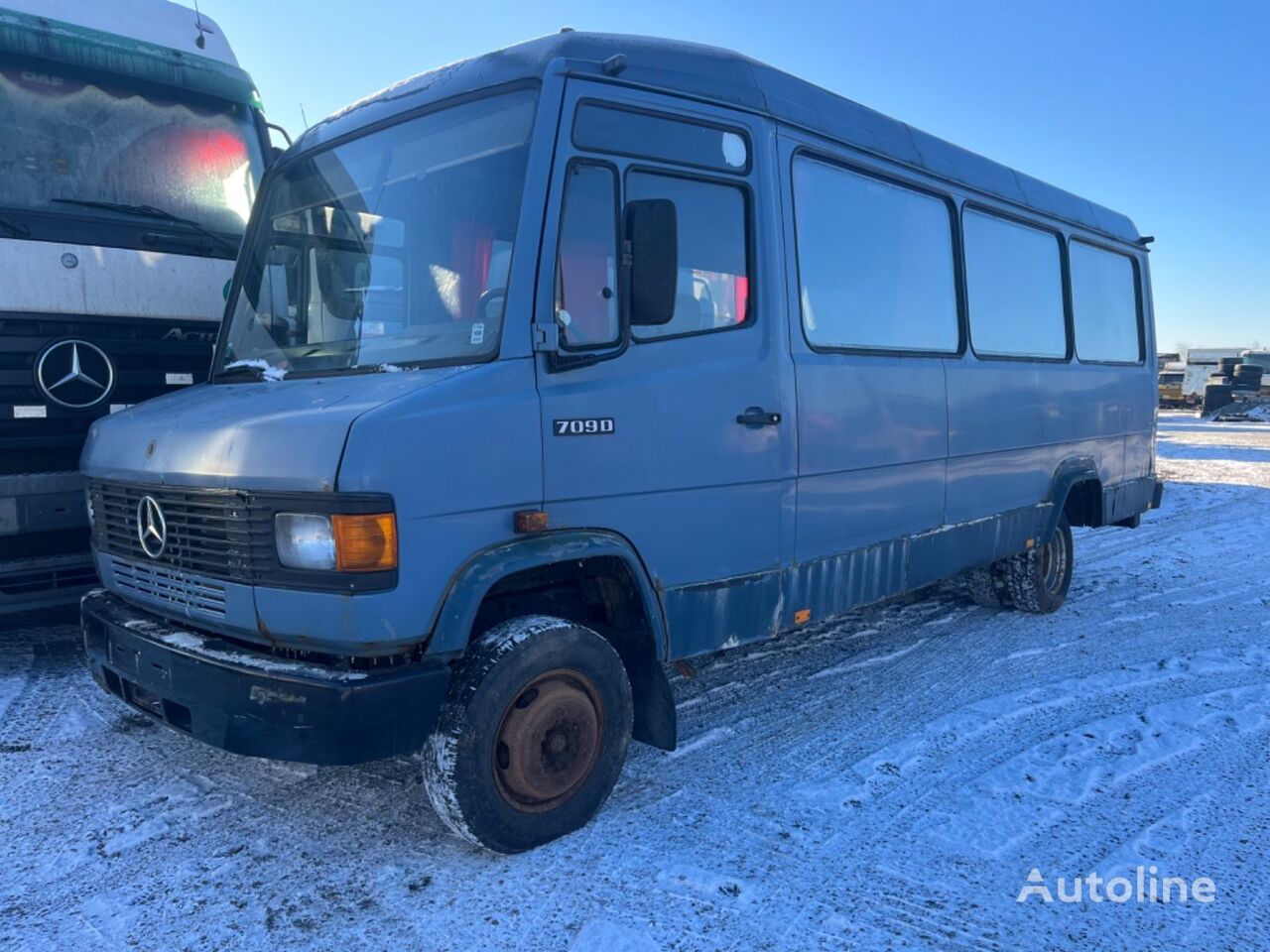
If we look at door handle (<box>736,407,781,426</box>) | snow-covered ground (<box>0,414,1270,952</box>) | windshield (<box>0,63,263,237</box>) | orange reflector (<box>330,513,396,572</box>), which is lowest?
snow-covered ground (<box>0,414,1270,952</box>)

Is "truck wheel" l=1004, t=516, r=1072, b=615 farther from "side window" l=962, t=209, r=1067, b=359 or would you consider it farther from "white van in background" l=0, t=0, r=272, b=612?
"white van in background" l=0, t=0, r=272, b=612

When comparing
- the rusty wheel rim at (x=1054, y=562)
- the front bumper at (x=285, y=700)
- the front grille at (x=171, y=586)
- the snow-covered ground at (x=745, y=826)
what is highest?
the front grille at (x=171, y=586)

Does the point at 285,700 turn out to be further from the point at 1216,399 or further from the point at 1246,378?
the point at 1246,378

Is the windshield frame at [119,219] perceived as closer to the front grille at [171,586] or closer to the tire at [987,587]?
the front grille at [171,586]

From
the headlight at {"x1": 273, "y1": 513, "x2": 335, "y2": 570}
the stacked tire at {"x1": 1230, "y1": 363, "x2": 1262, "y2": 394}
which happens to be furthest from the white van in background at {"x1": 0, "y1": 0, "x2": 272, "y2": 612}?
the stacked tire at {"x1": 1230, "y1": 363, "x2": 1262, "y2": 394}

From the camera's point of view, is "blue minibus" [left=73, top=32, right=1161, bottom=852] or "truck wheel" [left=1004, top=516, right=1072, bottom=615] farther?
"truck wheel" [left=1004, top=516, right=1072, bottom=615]

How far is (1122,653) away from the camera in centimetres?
575

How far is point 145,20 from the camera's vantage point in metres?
5.69

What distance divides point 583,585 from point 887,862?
151cm

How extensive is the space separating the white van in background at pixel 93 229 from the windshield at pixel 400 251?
1459mm

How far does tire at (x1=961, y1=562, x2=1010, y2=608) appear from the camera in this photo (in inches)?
269

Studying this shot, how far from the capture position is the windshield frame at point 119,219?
496 cm

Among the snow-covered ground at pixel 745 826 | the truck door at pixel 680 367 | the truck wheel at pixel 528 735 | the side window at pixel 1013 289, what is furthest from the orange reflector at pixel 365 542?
the side window at pixel 1013 289

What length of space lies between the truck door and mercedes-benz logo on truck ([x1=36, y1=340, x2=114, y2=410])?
10.6 feet
